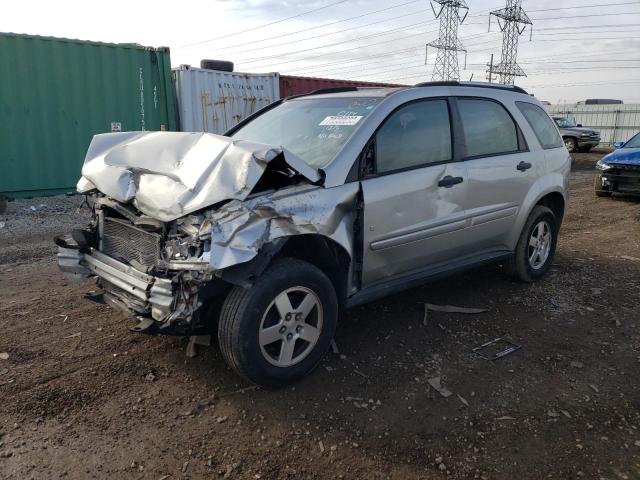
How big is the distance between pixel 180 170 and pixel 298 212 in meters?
0.78

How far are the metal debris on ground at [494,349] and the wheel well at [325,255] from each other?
1.12 meters

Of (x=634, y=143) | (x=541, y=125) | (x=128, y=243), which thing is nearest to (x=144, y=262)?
(x=128, y=243)

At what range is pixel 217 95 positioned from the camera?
11188 millimetres

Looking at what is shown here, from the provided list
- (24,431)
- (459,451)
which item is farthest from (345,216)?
(24,431)

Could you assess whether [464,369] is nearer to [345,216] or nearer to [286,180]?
[345,216]

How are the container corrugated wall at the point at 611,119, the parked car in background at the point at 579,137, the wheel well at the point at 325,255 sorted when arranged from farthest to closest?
1. the container corrugated wall at the point at 611,119
2. the parked car in background at the point at 579,137
3. the wheel well at the point at 325,255

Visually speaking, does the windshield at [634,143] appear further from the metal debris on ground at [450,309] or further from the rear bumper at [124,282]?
the rear bumper at [124,282]

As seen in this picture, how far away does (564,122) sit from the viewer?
2439 cm

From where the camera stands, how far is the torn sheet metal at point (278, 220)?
2.72 meters

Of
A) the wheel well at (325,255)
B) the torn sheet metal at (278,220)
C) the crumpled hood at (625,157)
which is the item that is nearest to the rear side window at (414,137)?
the torn sheet metal at (278,220)

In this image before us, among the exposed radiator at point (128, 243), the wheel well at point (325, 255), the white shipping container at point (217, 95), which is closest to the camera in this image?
the exposed radiator at point (128, 243)

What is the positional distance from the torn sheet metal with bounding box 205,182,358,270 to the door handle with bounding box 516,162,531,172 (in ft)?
6.66

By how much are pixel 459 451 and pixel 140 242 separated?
86.7 inches

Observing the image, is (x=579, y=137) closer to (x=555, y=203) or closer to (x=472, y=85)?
(x=555, y=203)
